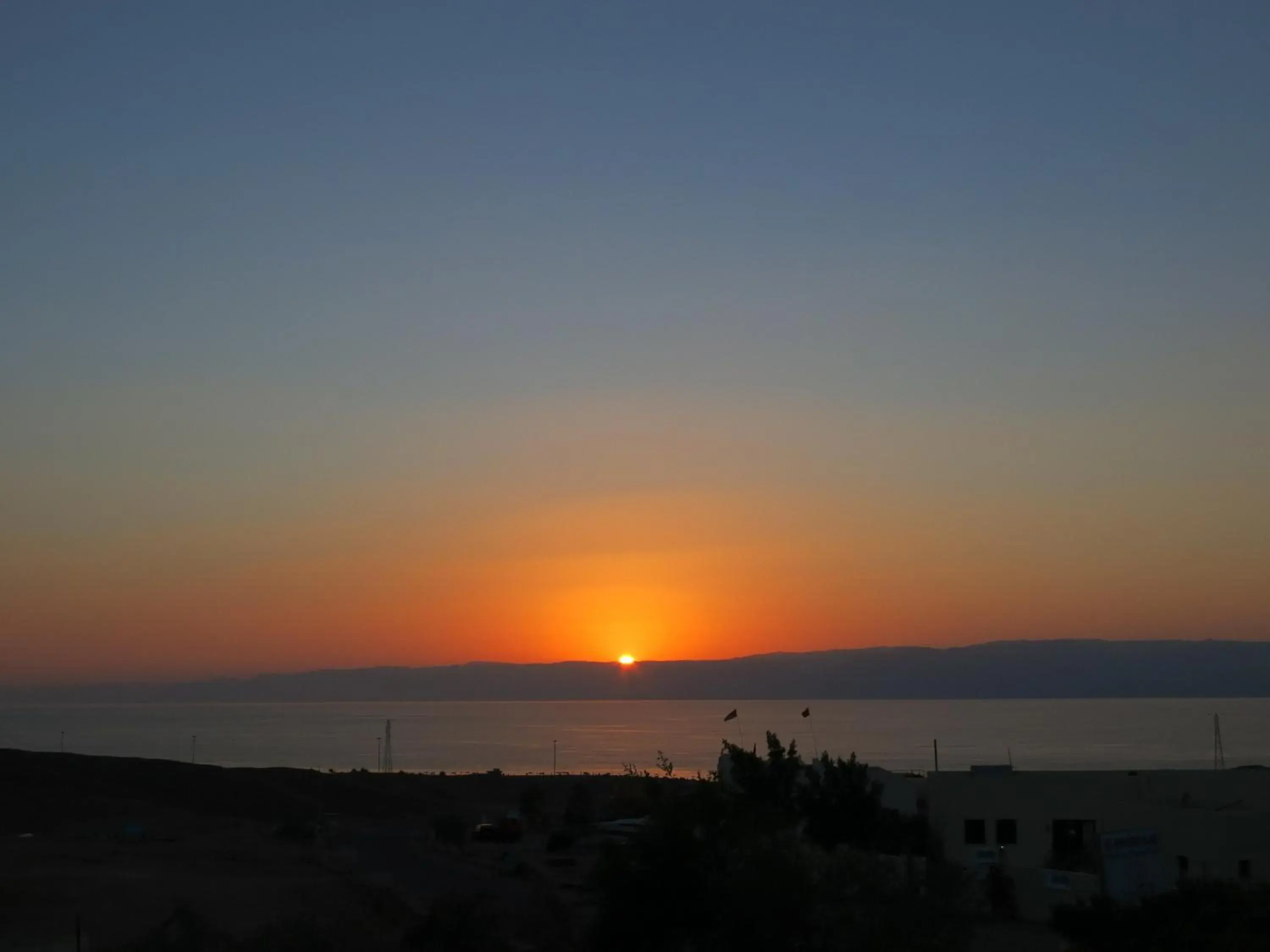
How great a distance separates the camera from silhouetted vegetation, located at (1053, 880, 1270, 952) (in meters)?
18.2

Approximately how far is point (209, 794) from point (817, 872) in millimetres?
67077

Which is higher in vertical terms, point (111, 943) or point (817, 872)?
point (817, 872)

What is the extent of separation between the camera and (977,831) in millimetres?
40594

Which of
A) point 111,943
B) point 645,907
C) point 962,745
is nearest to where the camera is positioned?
point 645,907

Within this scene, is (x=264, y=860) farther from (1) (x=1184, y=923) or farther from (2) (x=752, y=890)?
(2) (x=752, y=890)

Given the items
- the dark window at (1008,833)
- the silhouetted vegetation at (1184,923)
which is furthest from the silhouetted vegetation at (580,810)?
the silhouetted vegetation at (1184,923)

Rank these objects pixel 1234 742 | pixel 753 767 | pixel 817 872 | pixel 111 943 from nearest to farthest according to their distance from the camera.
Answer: pixel 817 872 → pixel 111 943 → pixel 753 767 → pixel 1234 742

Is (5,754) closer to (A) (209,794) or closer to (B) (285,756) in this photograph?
(A) (209,794)

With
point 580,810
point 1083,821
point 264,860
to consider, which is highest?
point 1083,821

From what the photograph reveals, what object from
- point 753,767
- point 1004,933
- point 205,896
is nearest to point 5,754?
point 205,896

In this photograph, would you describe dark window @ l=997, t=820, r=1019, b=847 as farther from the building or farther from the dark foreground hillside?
the dark foreground hillside

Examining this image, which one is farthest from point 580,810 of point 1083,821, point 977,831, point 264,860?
point 1083,821

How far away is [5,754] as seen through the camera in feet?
267

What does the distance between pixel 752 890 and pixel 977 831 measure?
27957mm
